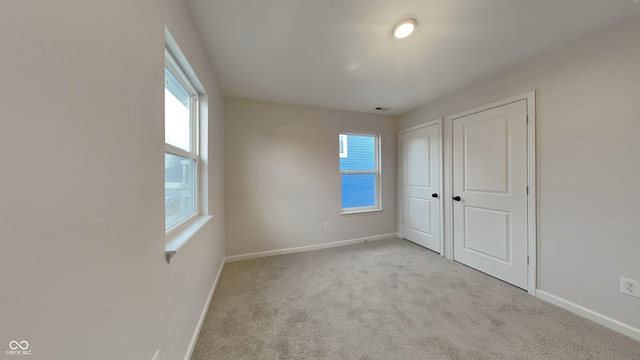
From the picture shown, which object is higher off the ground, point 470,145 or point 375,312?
point 470,145

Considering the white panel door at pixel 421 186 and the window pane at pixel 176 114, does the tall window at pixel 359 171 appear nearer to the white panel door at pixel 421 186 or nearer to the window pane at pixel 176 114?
the white panel door at pixel 421 186

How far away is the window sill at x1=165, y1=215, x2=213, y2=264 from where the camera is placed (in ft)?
3.49

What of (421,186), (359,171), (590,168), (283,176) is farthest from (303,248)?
(590,168)

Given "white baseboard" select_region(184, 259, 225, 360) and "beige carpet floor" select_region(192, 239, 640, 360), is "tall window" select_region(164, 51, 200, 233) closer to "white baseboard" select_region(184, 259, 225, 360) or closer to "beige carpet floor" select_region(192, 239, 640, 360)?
"white baseboard" select_region(184, 259, 225, 360)

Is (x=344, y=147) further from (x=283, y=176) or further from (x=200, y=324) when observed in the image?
(x=200, y=324)

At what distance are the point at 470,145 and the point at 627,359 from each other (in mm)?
1966

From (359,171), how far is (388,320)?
230cm

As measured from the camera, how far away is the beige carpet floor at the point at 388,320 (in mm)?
1390

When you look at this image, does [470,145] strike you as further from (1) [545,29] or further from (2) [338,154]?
(2) [338,154]

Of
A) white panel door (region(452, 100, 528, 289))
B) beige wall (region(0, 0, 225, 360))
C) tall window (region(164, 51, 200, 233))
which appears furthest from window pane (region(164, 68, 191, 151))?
white panel door (region(452, 100, 528, 289))

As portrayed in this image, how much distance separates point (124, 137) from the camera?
737 mm

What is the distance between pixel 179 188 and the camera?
1533mm

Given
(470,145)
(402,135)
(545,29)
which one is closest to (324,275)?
(470,145)

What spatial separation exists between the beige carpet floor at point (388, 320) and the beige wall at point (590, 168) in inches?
11.7
